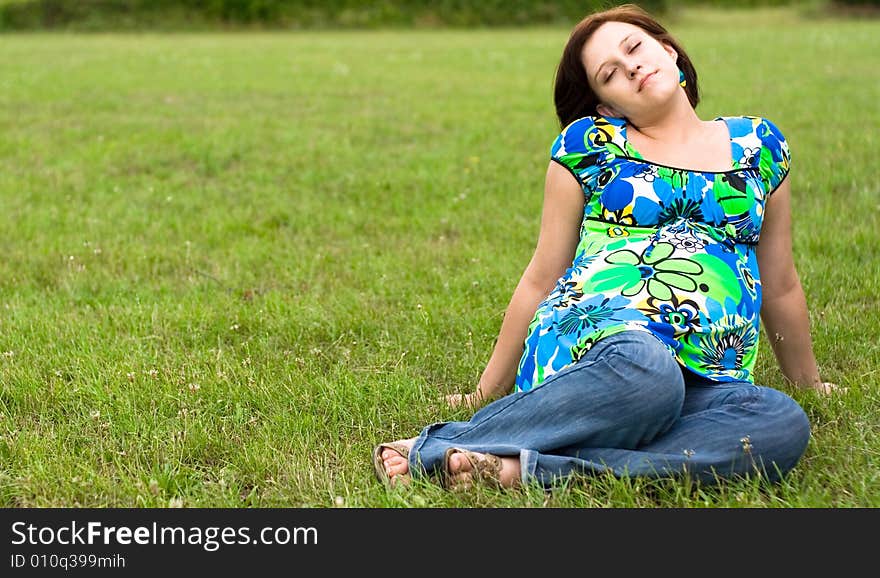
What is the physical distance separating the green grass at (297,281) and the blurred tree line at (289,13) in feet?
54.4

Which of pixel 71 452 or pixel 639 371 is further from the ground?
pixel 639 371

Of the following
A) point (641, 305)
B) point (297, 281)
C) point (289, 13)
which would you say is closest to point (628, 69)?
point (641, 305)

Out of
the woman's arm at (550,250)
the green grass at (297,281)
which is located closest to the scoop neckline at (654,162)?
the woman's arm at (550,250)

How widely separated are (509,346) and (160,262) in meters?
2.54

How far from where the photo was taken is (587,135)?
3.07 m

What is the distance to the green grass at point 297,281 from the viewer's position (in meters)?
2.84

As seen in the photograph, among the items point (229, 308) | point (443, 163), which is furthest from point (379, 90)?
point (229, 308)

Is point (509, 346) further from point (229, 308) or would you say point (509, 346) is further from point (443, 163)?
point (443, 163)

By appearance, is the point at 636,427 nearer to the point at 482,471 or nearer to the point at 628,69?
the point at 482,471

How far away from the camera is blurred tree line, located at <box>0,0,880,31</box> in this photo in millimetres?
26328

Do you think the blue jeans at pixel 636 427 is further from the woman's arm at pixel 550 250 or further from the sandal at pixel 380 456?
the woman's arm at pixel 550 250

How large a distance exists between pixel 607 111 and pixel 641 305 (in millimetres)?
726

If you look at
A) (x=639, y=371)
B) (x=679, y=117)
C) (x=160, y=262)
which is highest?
(x=679, y=117)

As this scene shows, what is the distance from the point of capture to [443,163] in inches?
281
